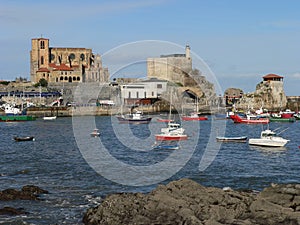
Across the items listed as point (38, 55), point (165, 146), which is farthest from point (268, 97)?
point (165, 146)

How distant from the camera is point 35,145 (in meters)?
52.0

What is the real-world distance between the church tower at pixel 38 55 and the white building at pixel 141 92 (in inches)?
1273

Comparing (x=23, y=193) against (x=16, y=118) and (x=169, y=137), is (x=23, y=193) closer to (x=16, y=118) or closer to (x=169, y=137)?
(x=169, y=137)

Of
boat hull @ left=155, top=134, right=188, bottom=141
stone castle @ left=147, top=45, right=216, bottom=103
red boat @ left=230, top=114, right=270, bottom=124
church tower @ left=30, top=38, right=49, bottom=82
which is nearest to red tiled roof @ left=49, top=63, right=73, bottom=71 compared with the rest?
church tower @ left=30, top=38, right=49, bottom=82

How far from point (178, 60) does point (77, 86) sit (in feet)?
110

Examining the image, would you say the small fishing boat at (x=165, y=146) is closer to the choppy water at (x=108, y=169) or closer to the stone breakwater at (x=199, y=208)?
the choppy water at (x=108, y=169)

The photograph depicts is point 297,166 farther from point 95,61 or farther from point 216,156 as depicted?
point 95,61

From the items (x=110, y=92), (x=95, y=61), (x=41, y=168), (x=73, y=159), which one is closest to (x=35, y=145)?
(x=73, y=159)

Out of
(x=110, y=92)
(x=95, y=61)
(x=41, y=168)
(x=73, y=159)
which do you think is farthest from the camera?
(x=95, y=61)

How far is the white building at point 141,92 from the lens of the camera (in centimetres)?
12325

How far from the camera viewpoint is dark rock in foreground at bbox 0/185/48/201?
2506 centimetres

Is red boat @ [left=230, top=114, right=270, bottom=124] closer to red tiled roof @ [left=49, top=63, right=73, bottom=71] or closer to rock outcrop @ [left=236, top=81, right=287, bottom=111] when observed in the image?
rock outcrop @ [left=236, top=81, right=287, bottom=111]

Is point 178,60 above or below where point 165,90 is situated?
above

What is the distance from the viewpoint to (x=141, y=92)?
124 meters
